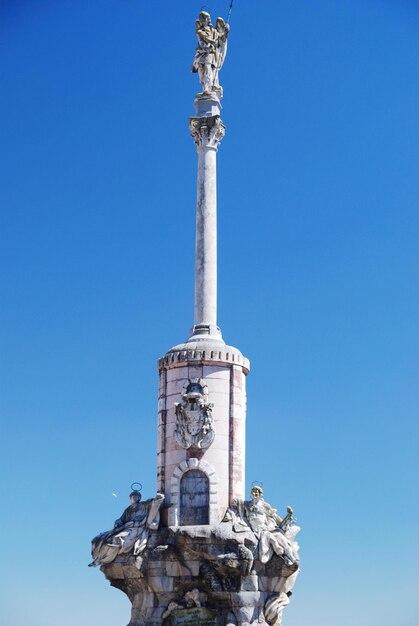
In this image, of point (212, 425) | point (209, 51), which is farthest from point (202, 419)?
point (209, 51)

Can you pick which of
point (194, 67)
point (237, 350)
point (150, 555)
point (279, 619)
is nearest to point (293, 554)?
point (279, 619)

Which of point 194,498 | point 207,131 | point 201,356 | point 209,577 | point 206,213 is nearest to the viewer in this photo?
point 209,577

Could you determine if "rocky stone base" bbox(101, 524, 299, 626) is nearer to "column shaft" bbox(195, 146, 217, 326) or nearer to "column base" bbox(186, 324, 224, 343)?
"column base" bbox(186, 324, 224, 343)

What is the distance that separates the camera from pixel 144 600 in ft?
121

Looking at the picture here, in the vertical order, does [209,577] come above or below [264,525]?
below

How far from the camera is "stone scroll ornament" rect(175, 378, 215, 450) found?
37.7 m

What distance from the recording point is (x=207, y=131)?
139 ft

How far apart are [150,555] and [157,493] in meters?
2.21

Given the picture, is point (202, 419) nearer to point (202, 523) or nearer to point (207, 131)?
point (202, 523)

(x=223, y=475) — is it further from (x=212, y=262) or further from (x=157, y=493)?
(x=212, y=262)

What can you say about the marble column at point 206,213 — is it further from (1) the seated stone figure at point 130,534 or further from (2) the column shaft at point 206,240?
(1) the seated stone figure at point 130,534

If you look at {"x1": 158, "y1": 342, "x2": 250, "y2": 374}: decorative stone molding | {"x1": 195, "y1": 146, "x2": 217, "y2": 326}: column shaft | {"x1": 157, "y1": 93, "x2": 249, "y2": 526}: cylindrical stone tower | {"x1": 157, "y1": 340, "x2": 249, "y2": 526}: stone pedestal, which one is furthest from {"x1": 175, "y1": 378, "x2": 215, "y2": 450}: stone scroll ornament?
{"x1": 195, "y1": 146, "x2": 217, "y2": 326}: column shaft

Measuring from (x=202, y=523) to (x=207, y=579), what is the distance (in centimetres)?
182

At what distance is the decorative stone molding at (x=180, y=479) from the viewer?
1464 inches
